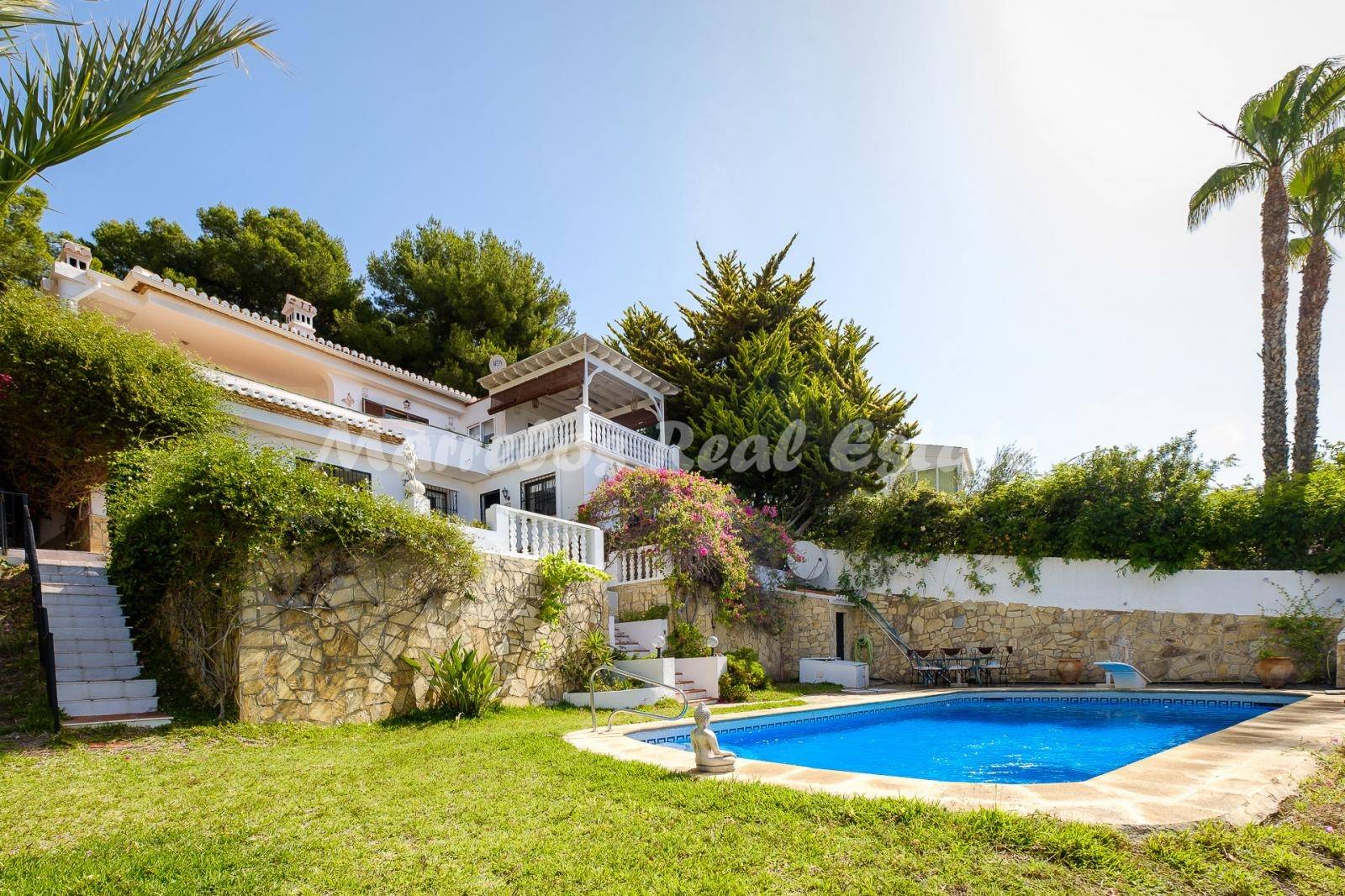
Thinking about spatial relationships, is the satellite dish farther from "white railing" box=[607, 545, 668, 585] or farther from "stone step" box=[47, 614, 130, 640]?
"stone step" box=[47, 614, 130, 640]

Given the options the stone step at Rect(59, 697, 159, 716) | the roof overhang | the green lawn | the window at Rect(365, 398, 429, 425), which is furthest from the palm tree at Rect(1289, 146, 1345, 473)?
the window at Rect(365, 398, 429, 425)

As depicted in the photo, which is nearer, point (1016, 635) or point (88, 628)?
point (88, 628)

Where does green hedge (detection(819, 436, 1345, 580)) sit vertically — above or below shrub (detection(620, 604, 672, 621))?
above

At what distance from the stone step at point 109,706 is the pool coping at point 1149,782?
5.06 m

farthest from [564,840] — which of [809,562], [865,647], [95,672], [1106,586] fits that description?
[1106,586]

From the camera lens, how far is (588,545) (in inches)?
524

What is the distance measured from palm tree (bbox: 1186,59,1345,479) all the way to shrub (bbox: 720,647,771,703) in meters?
12.1

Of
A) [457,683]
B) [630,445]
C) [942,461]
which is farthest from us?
[942,461]

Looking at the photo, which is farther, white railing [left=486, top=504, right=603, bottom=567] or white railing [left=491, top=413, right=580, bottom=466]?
white railing [left=491, top=413, right=580, bottom=466]

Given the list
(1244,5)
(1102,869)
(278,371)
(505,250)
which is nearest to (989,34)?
(1244,5)

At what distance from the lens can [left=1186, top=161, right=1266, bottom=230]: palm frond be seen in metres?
16.9

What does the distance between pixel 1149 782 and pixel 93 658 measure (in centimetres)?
1123

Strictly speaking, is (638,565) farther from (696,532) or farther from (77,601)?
(77,601)

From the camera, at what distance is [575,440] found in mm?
17281
